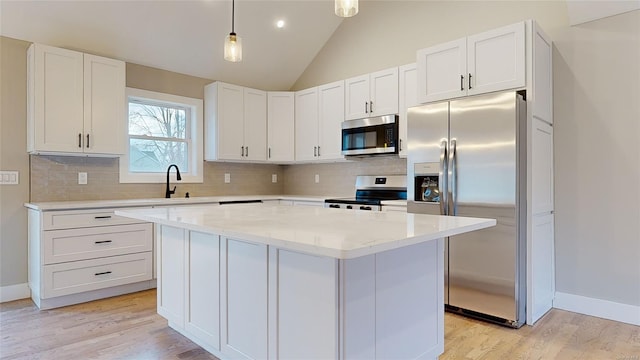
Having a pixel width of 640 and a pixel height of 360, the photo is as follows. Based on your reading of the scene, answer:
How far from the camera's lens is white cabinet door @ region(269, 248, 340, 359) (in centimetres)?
154

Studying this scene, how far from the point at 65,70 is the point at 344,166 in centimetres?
307

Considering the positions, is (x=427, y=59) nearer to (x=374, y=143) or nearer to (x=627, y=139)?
(x=374, y=143)

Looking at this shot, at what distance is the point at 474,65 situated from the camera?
3070 millimetres

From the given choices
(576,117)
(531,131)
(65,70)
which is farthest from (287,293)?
(65,70)

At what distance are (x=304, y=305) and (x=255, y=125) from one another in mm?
3537

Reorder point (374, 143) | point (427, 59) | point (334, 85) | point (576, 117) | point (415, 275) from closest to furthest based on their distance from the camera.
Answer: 1. point (415, 275)
2. point (576, 117)
3. point (427, 59)
4. point (374, 143)
5. point (334, 85)

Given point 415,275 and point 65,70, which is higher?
point 65,70

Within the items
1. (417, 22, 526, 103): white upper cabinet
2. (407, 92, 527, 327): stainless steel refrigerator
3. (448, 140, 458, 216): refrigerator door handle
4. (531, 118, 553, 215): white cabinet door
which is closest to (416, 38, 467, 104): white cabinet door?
(417, 22, 526, 103): white upper cabinet

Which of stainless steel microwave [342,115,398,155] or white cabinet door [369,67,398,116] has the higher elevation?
white cabinet door [369,67,398,116]

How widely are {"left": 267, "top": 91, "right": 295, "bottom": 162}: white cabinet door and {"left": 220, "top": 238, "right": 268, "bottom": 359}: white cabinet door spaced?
2971mm

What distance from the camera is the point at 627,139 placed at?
9.51ft

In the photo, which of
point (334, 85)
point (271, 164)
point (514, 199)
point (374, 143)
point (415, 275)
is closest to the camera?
point (415, 275)

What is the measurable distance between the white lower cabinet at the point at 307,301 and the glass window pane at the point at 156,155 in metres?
2.24

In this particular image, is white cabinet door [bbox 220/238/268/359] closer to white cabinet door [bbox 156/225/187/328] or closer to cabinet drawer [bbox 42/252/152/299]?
white cabinet door [bbox 156/225/187/328]
